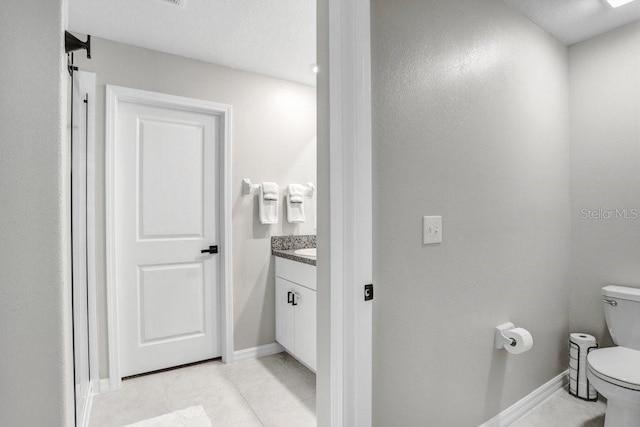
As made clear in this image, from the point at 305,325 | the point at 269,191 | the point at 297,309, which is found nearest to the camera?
the point at 305,325

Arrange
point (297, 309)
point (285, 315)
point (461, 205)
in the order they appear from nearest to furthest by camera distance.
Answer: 1. point (461, 205)
2. point (297, 309)
3. point (285, 315)

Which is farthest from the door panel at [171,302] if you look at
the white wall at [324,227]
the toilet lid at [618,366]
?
the toilet lid at [618,366]

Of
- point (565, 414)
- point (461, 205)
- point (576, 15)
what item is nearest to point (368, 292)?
point (461, 205)

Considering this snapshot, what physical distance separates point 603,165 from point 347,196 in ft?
6.57

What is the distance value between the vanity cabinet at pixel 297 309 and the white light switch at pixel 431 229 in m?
0.97

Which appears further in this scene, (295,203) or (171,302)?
(295,203)

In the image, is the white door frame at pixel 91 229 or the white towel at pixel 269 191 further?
the white towel at pixel 269 191

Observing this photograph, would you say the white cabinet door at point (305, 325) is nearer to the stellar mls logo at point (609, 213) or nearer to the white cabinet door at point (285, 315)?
the white cabinet door at point (285, 315)

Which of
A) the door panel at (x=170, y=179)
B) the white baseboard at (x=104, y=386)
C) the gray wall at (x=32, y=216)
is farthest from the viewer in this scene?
the door panel at (x=170, y=179)

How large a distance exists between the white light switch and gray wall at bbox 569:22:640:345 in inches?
57.8

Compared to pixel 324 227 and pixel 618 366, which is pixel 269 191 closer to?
pixel 324 227

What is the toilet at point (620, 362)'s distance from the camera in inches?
58.8

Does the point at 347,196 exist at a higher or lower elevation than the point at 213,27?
lower

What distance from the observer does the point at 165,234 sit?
2.53 metres
